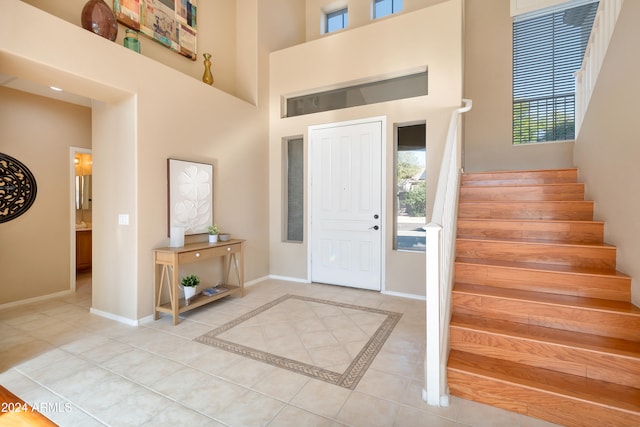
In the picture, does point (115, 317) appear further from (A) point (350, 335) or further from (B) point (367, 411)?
(B) point (367, 411)

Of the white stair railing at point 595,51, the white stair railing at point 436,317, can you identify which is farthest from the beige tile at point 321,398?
the white stair railing at point 595,51

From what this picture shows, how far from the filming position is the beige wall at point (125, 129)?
2.46 metres

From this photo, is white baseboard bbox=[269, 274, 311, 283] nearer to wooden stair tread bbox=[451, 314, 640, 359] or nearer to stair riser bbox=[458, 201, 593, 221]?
stair riser bbox=[458, 201, 593, 221]

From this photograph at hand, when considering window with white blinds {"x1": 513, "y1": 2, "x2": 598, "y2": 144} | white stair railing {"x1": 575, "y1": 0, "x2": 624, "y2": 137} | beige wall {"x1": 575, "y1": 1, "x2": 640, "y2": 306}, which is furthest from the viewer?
window with white blinds {"x1": 513, "y1": 2, "x2": 598, "y2": 144}

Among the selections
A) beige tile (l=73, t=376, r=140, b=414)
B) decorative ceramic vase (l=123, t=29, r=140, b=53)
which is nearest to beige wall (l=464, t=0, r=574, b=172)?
decorative ceramic vase (l=123, t=29, r=140, b=53)

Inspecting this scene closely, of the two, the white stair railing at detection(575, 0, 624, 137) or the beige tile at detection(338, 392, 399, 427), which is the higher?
the white stair railing at detection(575, 0, 624, 137)

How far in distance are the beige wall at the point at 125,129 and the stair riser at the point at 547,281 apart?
313 cm

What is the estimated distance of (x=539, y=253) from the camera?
2578 mm

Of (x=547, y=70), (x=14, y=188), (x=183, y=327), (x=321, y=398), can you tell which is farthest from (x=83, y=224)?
(x=547, y=70)

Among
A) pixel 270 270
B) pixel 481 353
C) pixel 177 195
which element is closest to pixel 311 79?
pixel 177 195

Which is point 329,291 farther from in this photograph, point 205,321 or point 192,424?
point 192,424

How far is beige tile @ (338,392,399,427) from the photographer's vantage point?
174cm

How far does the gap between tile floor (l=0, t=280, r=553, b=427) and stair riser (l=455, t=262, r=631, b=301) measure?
31.1 inches

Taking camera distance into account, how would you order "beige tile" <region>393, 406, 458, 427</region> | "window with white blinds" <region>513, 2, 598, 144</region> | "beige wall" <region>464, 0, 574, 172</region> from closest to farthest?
"beige tile" <region>393, 406, 458, 427</region>, "window with white blinds" <region>513, 2, 598, 144</region>, "beige wall" <region>464, 0, 574, 172</region>
